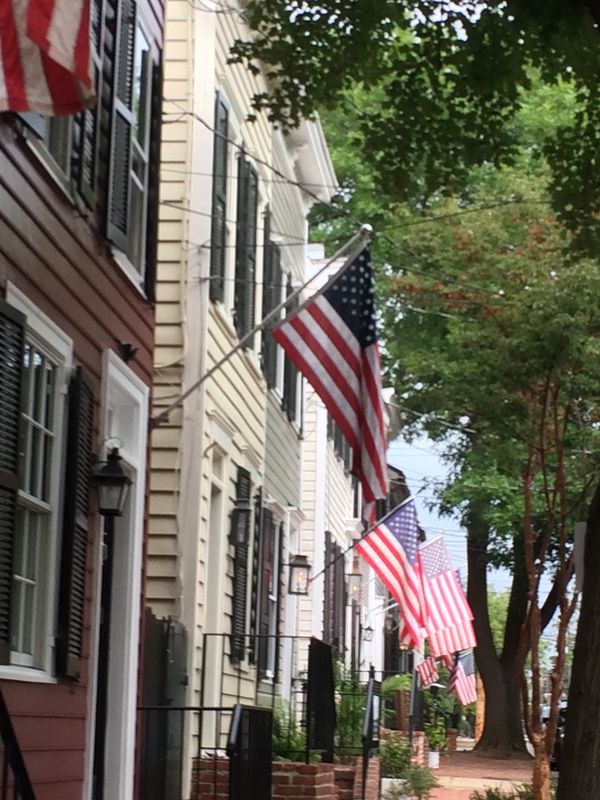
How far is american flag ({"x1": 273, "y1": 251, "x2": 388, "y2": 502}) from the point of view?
12.3 m

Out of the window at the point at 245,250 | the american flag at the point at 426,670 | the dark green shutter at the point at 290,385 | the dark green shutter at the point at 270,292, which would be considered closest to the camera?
the window at the point at 245,250

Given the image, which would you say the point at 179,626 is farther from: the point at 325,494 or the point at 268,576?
the point at 325,494

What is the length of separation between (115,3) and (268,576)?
32.4 feet

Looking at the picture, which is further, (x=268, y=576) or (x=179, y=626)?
(x=268, y=576)

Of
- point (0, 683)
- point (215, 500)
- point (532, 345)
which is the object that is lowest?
point (0, 683)

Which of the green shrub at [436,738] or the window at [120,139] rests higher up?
the window at [120,139]

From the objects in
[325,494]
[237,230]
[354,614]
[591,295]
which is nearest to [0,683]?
[237,230]

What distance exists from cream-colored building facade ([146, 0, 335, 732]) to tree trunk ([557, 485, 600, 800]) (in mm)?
5606

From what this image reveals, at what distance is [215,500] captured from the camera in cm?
1576

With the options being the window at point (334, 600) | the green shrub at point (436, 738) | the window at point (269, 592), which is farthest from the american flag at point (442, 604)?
the green shrub at point (436, 738)

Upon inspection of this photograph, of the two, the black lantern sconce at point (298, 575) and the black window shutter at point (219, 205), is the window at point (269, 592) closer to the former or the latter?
the black lantern sconce at point (298, 575)

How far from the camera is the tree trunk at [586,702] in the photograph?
8.21m

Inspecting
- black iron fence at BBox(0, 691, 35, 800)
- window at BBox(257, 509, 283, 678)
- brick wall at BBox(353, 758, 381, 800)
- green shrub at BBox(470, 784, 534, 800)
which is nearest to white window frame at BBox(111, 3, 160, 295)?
black iron fence at BBox(0, 691, 35, 800)

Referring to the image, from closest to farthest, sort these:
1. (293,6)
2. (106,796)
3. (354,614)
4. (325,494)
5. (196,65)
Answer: (293,6)
(106,796)
(196,65)
(325,494)
(354,614)
